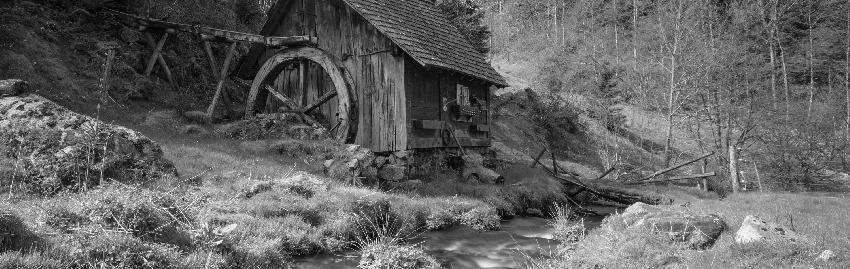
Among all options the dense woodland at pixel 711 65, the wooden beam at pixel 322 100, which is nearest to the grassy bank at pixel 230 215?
the wooden beam at pixel 322 100

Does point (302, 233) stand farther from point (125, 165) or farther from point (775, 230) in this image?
point (775, 230)

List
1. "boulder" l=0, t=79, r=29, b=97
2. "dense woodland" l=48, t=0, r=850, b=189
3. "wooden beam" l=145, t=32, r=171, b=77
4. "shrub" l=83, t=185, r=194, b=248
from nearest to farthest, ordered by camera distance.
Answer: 1. "shrub" l=83, t=185, r=194, b=248
2. "boulder" l=0, t=79, r=29, b=97
3. "wooden beam" l=145, t=32, r=171, b=77
4. "dense woodland" l=48, t=0, r=850, b=189

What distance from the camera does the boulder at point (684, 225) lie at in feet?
Answer: 22.1

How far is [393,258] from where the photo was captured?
6605 millimetres

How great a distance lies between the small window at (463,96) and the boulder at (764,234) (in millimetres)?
9592

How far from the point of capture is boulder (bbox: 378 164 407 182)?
40.2 ft

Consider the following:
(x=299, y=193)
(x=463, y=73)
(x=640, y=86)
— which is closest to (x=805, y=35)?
(x=640, y=86)

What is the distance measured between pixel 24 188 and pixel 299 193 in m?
3.90

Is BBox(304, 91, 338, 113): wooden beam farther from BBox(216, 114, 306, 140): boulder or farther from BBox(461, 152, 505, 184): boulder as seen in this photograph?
BBox(461, 152, 505, 184): boulder

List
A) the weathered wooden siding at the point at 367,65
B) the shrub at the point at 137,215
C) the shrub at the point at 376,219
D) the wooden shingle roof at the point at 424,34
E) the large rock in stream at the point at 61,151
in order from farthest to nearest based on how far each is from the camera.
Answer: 1. the weathered wooden siding at the point at 367,65
2. the wooden shingle roof at the point at 424,34
3. the shrub at the point at 376,219
4. the large rock in stream at the point at 61,151
5. the shrub at the point at 137,215

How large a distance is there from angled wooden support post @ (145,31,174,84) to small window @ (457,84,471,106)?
10095 millimetres

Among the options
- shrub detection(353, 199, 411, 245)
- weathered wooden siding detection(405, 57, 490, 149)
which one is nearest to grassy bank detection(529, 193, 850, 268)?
shrub detection(353, 199, 411, 245)

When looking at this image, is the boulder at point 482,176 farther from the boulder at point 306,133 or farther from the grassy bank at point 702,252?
the grassy bank at point 702,252

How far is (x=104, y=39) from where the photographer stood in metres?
16.9
